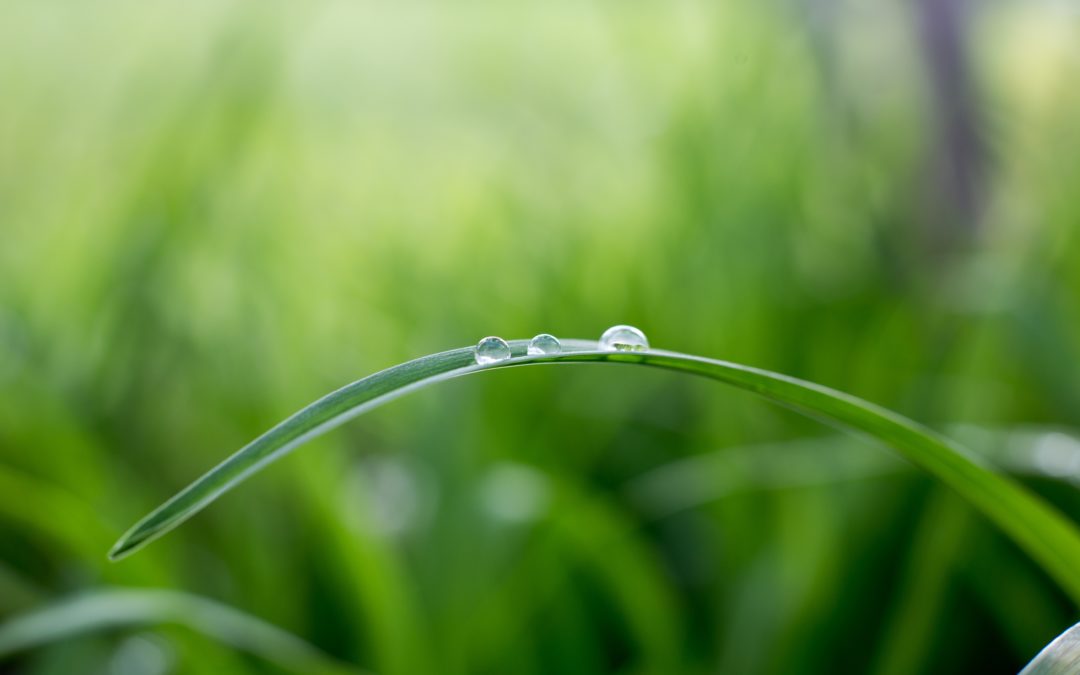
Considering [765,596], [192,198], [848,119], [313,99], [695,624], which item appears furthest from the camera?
[313,99]

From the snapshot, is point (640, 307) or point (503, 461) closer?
point (503, 461)

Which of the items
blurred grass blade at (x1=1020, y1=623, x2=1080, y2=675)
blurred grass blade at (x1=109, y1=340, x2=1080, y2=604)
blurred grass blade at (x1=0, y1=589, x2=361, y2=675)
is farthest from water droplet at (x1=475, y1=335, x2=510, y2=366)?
blurred grass blade at (x1=0, y1=589, x2=361, y2=675)

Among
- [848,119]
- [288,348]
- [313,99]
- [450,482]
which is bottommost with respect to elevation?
[450,482]

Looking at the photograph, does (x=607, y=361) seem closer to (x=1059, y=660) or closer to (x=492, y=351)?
(x=492, y=351)

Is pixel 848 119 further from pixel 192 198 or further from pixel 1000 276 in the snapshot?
pixel 192 198

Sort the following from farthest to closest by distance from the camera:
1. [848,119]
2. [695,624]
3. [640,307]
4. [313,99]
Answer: [313,99]
[848,119]
[640,307]
[695,624]

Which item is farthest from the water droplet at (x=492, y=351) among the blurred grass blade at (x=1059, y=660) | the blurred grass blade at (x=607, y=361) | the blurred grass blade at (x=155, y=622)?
the blurred grass blade at (x=155, y=622)

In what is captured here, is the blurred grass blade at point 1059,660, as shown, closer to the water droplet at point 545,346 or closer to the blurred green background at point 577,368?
the water droplet at point 545,346

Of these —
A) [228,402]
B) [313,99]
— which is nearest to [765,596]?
[228,402]
